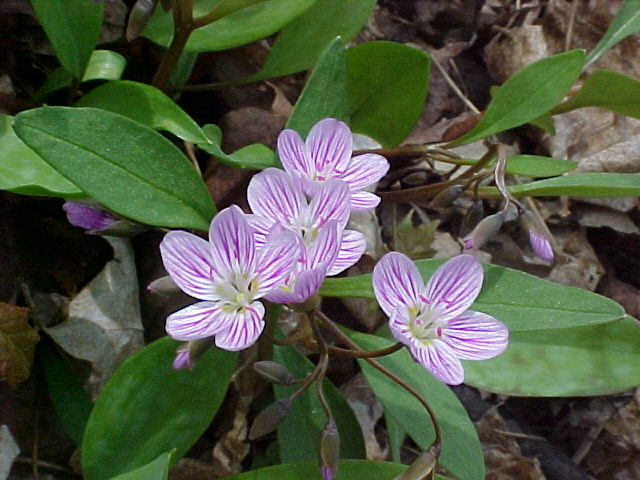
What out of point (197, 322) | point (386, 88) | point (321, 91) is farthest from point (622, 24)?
point (197, 322)

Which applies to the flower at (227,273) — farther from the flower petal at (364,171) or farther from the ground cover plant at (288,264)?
the flower petal at (364,171)

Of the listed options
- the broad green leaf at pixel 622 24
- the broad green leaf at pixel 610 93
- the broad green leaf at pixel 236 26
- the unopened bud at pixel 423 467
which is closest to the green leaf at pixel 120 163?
the broad green leaf at pixel 236 26

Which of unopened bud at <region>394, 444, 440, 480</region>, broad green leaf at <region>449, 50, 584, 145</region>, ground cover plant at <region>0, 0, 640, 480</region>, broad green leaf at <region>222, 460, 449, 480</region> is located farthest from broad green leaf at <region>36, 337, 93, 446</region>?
broad green leaf at <region>449, 50, 584, 145</region>

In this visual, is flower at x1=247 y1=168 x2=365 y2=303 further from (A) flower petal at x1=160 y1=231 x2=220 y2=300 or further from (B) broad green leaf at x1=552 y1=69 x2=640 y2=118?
(B) broad green leaf at x1=552 y1=69 x2=640 y2=118

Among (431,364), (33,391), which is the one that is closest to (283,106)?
(33,391)

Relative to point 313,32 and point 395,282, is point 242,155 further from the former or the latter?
point 395,282

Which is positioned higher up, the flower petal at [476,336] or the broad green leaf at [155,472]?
the flower petal at [476,336]
